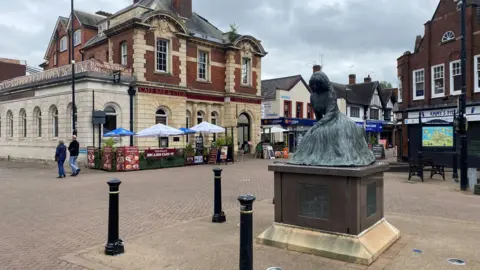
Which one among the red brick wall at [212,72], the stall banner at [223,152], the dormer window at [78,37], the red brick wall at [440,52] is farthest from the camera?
the dormer window at [78,37]

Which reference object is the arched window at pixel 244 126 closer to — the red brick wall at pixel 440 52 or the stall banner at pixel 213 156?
the stall banner at pixel 213 156

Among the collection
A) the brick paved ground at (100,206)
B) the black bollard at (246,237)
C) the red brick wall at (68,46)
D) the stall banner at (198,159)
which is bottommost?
the brick paved ground at (100,206)

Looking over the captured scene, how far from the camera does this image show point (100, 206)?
938 cm

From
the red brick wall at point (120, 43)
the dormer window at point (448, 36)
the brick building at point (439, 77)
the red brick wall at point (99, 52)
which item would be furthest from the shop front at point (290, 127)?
the dormer window at point (448, 36)

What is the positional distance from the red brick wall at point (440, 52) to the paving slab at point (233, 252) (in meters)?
16.6

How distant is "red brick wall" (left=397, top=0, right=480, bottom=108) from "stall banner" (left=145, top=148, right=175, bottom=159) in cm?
1548

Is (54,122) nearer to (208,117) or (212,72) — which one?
(208,117)

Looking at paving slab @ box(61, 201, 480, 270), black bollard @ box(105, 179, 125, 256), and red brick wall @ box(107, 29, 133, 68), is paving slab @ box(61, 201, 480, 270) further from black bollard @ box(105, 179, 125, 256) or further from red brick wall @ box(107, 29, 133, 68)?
red brick wall @ box(107, 29, 133, 68)

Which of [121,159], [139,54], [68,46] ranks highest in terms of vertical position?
[68,46]

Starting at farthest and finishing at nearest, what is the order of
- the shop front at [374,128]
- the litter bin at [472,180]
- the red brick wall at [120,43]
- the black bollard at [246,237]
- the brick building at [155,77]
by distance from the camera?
the shop front at [374,128] → the red brick wall at [120,43] → the brick building at [155,77] → the litter bin at [472,180] → the black bollard at [246,237]

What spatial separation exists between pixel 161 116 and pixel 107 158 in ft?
22.7

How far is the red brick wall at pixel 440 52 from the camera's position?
2006cm

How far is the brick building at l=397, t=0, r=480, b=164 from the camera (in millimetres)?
19859

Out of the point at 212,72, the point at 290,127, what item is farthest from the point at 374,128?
the point at 212,72
